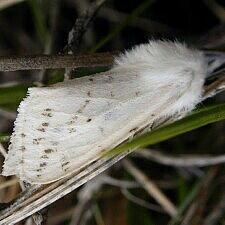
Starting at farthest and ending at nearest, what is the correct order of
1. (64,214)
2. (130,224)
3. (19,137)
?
(64,214)
(130,224)
(19,137)

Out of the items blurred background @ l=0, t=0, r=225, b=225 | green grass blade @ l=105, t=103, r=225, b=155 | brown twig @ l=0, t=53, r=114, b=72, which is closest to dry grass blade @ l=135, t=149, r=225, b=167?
blurred background @ l=0, t=0, r=225, b=225

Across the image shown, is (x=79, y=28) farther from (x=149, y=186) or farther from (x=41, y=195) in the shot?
(x=149, y=186)

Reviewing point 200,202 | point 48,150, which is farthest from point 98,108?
point 200,202

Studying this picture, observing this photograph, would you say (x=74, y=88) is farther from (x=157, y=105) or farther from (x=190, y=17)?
(x=190, y=17)

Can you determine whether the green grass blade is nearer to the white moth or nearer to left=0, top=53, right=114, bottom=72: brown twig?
the white moth

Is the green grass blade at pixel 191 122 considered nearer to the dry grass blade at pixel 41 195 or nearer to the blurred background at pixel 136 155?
the dry grass blade at pixel 41 195

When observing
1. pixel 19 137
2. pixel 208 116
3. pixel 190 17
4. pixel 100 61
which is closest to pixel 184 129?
pixel 208 116
